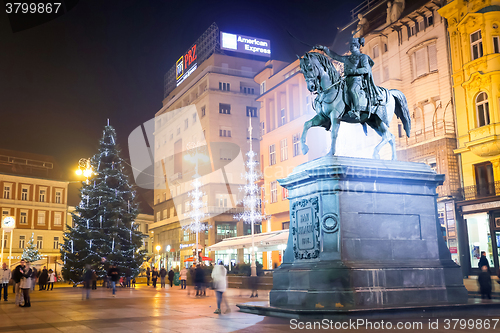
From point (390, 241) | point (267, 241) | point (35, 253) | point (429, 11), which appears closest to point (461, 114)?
point (429, 11)

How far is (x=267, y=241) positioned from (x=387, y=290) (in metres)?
22.3

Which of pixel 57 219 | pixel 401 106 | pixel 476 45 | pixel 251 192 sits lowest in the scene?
pixel 401 106

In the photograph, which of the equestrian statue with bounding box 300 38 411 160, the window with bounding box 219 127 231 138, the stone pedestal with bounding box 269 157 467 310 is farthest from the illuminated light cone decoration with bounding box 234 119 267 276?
the stone pedestal with bounding box 269 157 467 310

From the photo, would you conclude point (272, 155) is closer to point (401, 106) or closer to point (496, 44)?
point (496, 44)

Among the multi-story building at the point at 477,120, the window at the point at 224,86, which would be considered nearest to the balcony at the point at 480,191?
the multi-story building at the point at 477,120

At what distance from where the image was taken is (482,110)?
30.0 m

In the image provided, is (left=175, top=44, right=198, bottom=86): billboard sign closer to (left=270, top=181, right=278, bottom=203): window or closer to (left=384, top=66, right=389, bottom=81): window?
(left=270, top=181, right=278, bottom=203): window

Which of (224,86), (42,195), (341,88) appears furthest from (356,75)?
(42,195)

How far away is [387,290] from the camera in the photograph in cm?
1080

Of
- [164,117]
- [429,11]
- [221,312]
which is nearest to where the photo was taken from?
[221,312]

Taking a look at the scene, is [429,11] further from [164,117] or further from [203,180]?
[164,117]

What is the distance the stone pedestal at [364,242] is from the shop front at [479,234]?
18.6 metres

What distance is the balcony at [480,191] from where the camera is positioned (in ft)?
93.8

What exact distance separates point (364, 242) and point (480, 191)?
70.1 feet
